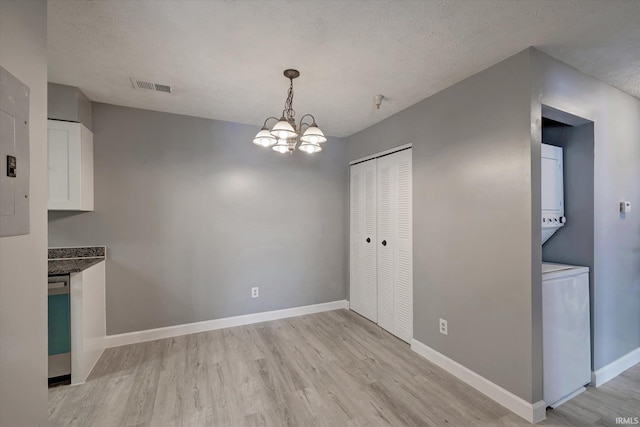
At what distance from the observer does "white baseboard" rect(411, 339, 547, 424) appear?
1.83 m

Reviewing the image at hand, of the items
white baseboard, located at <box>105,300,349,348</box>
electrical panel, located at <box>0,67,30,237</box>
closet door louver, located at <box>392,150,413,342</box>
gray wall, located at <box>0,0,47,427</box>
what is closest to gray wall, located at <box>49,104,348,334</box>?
white baseboard, located at <box>105,300,349,348</box>

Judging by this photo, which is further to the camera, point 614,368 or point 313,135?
point 614,368

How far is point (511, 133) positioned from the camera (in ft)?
6.44

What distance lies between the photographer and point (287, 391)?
2.15 meters

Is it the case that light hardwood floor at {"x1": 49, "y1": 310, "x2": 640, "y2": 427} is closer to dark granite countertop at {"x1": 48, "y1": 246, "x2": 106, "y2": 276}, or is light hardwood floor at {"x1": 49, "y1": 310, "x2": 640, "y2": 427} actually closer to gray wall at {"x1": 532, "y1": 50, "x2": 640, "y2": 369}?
gray wall at {"x1": 532, "y1": 50, "x2": 640, "y2": 369}

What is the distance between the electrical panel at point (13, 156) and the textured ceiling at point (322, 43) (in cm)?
89

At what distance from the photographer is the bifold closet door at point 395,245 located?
2945 mm

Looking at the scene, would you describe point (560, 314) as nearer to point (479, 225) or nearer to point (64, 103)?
point (479, 225)

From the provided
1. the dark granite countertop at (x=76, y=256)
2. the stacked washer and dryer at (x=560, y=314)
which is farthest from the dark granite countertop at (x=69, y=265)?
the stacked washer and dryer at (x=560, y=314)

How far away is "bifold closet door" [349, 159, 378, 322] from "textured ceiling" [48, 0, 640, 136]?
126 cm

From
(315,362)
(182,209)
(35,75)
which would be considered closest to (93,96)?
(182,209)

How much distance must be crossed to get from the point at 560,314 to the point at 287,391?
84.9 inches

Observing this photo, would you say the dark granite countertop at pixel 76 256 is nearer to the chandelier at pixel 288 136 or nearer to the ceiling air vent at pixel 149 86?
the ceiling air vent at pixel 149 86

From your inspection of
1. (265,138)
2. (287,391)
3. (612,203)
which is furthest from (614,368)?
(265,138)
